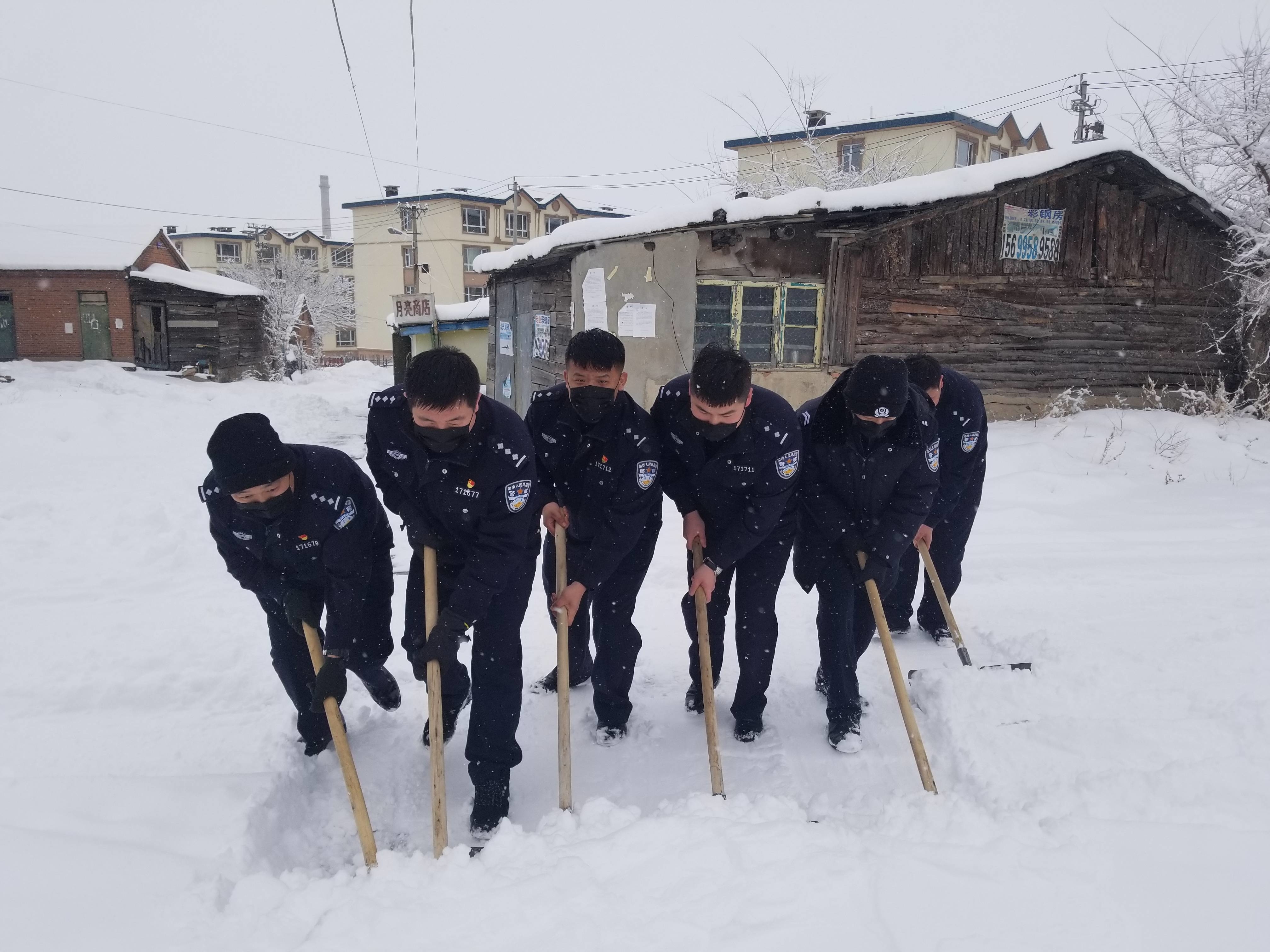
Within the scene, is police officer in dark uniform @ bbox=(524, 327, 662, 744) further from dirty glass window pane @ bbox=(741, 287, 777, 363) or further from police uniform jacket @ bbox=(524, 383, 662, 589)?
dirty glass window pane @ bbox=(741, 287, 777, 363)

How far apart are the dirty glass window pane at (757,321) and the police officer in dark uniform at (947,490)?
17.1ft

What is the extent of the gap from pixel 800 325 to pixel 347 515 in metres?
7.63

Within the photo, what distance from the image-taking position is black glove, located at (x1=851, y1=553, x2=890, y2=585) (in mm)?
3408

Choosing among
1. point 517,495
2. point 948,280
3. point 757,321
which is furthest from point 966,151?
point 517,495

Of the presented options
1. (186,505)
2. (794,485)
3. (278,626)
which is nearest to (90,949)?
(278,626)

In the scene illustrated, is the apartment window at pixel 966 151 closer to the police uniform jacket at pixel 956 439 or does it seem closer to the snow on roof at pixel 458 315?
the snow on roof at pixel 458 315

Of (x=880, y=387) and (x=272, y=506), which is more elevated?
(x=880, y=387)

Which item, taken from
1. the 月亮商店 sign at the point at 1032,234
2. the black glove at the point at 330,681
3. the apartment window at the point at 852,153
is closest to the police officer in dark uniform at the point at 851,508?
the black glove at the point at 330,681

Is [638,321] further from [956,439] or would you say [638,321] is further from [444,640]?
[444,640]

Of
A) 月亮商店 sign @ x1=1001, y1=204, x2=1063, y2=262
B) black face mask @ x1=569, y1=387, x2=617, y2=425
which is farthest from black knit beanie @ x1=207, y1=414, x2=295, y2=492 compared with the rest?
月亮商店 sign @ x1=1001, y1=204, x2=1063, y2=262

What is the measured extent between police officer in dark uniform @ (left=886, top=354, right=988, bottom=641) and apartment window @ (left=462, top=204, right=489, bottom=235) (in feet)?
Result: 131

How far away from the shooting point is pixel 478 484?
2885 millimetres

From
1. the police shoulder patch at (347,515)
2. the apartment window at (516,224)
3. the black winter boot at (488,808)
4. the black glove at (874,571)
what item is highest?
the apartment window at (516,224)

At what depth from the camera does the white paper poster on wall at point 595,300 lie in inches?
385
